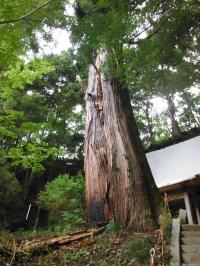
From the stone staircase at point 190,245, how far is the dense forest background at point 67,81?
11.6 ft

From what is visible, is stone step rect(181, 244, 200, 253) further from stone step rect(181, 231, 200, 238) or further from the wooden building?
the wooden building

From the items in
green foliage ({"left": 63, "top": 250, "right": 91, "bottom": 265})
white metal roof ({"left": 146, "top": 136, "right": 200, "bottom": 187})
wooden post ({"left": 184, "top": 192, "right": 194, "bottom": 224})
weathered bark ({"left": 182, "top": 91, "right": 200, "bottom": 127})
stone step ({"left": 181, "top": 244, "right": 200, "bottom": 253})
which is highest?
weathered bark ({"left": 182, "top": 91, "right": 200, "bottom": 127})

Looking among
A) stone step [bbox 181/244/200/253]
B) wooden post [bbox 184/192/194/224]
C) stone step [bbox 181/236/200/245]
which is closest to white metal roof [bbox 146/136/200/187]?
wooden post [bbox 184/192/194/224]

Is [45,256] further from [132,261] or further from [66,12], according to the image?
[66,12]

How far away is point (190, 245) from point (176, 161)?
768cm

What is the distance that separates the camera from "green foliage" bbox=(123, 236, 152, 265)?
5.44 meters

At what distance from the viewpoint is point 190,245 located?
584 centimetres

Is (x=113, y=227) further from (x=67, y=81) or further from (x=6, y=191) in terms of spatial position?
(x=67, y=81)

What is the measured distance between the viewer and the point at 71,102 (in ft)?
54.0

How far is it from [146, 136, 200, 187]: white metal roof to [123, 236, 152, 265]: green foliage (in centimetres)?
Answer: 654

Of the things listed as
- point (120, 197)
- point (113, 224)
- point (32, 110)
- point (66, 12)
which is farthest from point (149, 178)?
point (32, 110)

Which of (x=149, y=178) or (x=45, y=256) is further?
(x=149, y=178)

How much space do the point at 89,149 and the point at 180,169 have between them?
504cm

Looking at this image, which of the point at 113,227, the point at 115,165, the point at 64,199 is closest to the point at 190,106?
the point at 64,199
